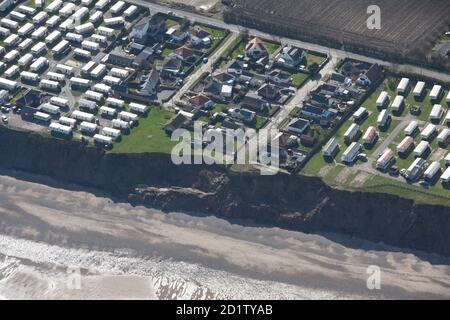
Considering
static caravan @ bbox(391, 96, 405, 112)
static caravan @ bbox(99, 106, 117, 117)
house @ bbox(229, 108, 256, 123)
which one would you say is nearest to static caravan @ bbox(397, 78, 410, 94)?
static caravan @ bbox(391, 96, 405, 112)

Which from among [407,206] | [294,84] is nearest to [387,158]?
[407,206]

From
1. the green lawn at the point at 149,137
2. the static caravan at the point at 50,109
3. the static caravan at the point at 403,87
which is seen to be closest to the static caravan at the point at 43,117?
the static caravan at the point at 50,109

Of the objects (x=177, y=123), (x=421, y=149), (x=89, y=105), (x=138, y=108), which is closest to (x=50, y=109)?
(x=89, y=105)

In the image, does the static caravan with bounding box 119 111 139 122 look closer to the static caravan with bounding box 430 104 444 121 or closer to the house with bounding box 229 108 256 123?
the house with bounding box 229 108 256 123

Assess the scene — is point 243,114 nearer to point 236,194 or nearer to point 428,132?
point 236,194
